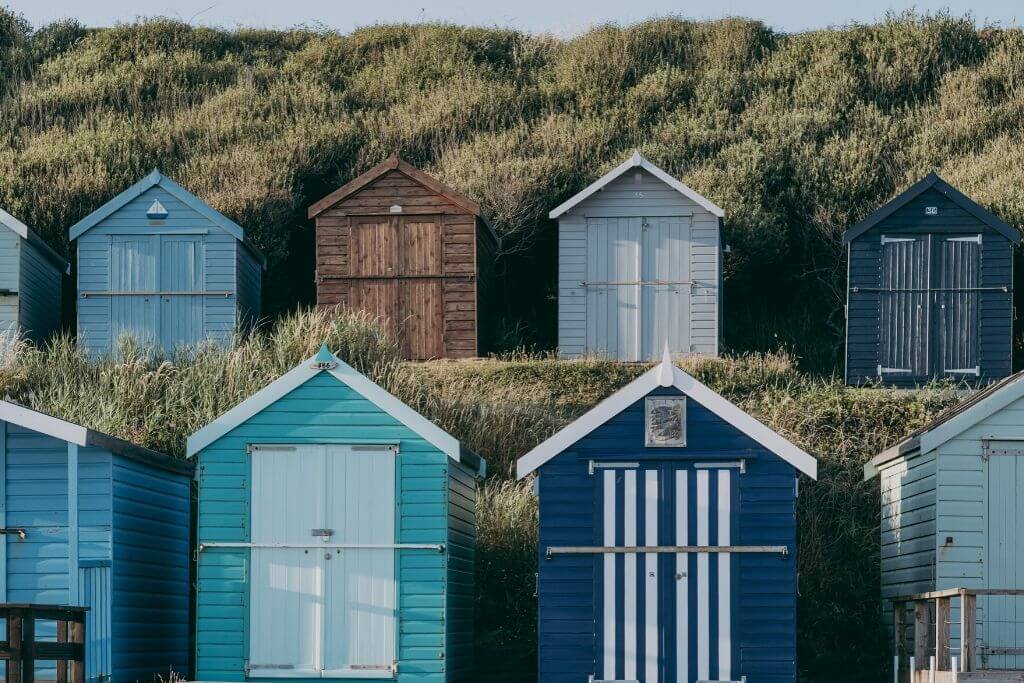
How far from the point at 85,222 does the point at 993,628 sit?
15.3 m

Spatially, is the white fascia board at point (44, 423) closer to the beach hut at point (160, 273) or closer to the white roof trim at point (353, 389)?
the white roof trim at point (353, 389)

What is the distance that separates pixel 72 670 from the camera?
14.6 meters

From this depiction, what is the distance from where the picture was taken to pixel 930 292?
24.2 m

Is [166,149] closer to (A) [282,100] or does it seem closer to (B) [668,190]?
(A) [282,100]

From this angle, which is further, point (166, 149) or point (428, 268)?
point (166, 149)

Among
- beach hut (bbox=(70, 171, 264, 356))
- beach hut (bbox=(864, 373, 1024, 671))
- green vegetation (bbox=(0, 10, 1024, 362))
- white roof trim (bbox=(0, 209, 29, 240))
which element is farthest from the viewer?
green vegetation (bbox=(0, 10, 1024, 362))

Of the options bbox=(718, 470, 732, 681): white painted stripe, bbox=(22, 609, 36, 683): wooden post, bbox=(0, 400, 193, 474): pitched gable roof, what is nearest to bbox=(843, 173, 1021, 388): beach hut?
bbox=(718, 470, 732, 681): white painted stripe

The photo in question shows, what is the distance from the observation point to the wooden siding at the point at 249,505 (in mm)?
16000

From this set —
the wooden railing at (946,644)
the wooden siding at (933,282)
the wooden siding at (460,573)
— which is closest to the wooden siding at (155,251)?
the wooden siding at (460,573)

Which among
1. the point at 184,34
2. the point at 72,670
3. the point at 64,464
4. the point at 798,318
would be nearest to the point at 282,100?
the point at 184,34

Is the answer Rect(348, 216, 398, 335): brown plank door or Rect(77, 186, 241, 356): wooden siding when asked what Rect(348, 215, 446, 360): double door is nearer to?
Rect(348, 216, 398, 335): brown plank door

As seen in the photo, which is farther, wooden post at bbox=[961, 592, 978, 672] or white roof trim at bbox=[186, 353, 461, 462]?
white roof trim at bbox=[186, 353, 461, 462]

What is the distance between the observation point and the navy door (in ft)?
51.2

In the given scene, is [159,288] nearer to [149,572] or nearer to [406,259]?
[406,259]
